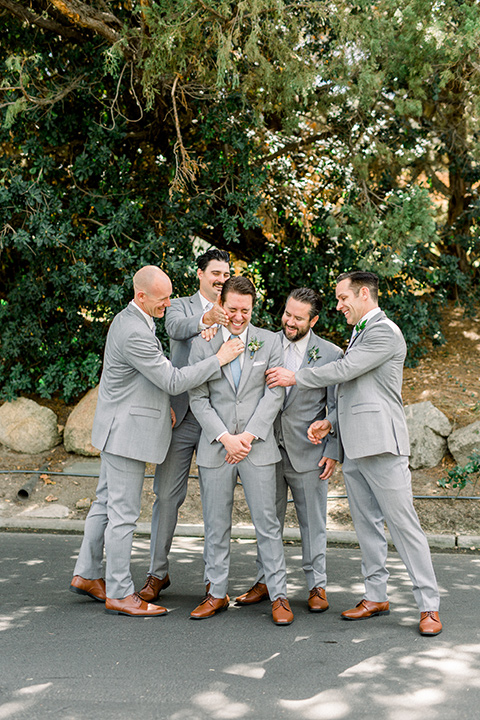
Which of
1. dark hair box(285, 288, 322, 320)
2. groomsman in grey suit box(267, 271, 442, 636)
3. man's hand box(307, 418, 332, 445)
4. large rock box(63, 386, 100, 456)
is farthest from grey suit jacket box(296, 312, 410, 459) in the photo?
large rock box(63, 386, 100, 456)

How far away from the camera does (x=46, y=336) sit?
10602mm

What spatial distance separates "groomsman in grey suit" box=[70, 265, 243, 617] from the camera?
195 inches

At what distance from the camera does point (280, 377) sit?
4938mm

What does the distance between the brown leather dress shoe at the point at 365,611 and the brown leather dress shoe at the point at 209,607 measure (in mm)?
833

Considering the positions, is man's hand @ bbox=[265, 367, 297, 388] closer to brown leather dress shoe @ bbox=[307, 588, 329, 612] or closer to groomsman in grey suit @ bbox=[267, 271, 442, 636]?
groomsman in grey suit @ bbox=[267, 271, 442, 636]

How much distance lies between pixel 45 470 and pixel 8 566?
9.37 ft

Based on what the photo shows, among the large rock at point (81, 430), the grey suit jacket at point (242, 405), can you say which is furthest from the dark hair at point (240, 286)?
the large rock at point (81, 430)

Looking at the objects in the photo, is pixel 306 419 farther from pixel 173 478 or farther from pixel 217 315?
pixel 173 478

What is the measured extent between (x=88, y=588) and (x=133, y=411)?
4.49 feet

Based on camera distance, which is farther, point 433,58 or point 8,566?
point 433,58

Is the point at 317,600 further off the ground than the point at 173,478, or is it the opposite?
the point at 173,478

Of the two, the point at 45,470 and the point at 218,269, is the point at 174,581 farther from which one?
the point at 45,470

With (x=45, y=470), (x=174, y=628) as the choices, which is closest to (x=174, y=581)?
(x=174, y=628)

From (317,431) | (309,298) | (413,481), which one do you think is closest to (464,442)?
(413,481)
